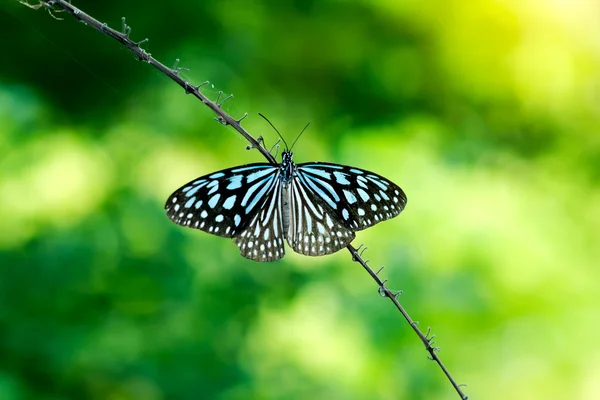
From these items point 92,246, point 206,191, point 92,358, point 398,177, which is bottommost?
point 206,191

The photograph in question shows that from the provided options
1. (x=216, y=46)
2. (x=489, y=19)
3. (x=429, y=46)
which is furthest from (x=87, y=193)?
(x=489, y=19)

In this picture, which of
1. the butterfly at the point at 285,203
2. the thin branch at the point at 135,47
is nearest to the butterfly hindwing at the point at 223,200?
the butterfly at the point at 285,203

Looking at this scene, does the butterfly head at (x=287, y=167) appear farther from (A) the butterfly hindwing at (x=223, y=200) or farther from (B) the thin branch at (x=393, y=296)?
(B) the thin branch at (x=393, y=296)

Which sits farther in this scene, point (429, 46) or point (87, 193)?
point (429, 46)

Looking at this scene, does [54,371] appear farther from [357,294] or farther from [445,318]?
[445,318]

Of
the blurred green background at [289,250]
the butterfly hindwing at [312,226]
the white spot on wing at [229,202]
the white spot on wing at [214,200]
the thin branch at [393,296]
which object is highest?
the blurred green background at [289,250]

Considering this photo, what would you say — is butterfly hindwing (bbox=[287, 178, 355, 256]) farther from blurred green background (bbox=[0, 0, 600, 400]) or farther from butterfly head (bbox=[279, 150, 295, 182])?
blurred green background (bbox=[0, 0, 600, 400])

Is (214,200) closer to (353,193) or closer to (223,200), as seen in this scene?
(223,200)
